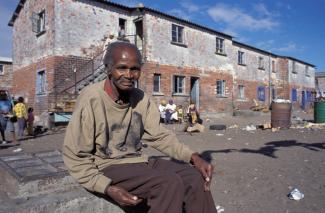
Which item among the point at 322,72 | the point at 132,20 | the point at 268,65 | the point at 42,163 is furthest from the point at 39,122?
the point at 322,72

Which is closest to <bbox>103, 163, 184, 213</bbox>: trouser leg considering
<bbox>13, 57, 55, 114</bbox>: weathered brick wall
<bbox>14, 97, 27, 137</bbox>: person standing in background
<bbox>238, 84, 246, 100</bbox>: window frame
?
<bbox>14, 97, 27, 137</bbox>: person standing in background

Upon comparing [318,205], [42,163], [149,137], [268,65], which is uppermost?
[268,65]

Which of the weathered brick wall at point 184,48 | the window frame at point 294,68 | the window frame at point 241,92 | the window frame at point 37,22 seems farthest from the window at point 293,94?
the window frame at point 37,22

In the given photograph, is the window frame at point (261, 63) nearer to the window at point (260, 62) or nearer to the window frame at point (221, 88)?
the window at point (260, 62)

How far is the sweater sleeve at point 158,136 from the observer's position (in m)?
2.23

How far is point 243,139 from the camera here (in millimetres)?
9250

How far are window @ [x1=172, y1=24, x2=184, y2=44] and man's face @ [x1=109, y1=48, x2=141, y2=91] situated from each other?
52.2 feet

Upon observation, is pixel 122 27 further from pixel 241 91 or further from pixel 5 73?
pixel 5 73

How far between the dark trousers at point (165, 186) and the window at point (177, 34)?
1612 cm

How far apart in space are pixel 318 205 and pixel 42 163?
3251 millimetres

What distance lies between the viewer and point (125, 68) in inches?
77.8

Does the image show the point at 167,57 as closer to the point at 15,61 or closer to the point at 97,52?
the point at 97,52

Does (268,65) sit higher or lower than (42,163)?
higher

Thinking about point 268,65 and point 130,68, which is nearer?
point 130,68
